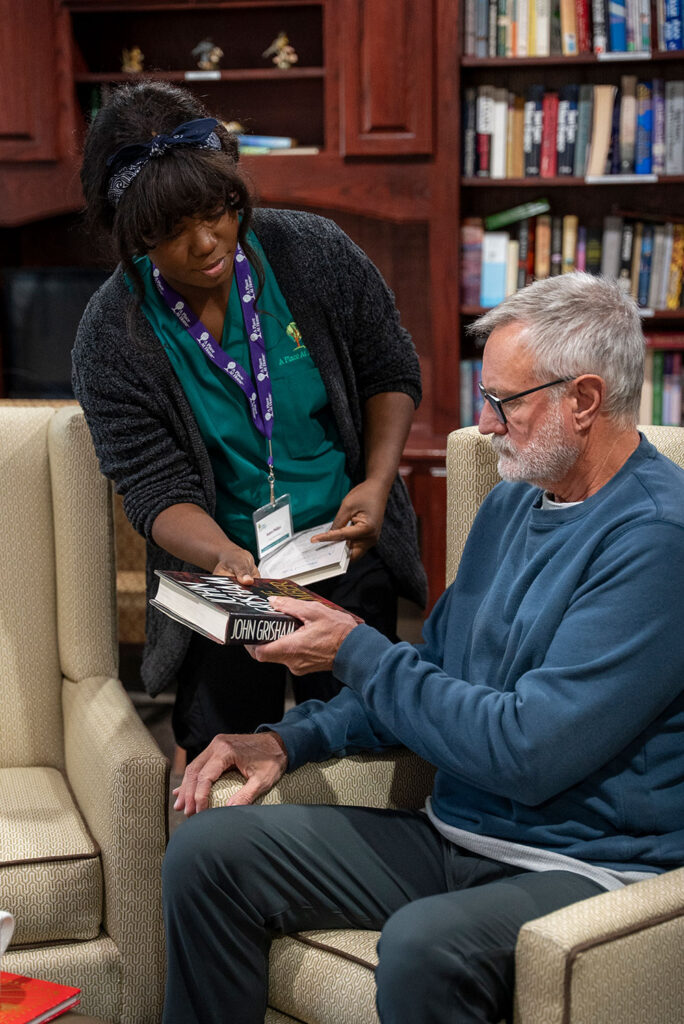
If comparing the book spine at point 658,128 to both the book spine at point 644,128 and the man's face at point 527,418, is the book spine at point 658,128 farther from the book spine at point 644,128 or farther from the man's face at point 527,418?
the man's face at point 527,418

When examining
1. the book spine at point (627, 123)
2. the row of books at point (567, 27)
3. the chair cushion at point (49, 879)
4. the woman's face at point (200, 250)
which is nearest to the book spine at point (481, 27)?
the row of books at point (567, 27)

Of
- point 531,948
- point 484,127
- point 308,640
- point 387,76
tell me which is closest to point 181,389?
point 308,640

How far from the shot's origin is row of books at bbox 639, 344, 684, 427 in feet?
13.2

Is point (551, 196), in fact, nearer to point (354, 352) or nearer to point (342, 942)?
point (354, 352)

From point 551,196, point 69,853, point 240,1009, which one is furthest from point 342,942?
point 551,196

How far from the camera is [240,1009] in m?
1.51

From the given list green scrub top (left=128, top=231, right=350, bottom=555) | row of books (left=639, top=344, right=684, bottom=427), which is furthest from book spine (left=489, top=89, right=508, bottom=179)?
green scrub top (left=128, top=231, right=350, bottom=555)

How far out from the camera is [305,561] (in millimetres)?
1835

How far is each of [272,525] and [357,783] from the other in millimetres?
421

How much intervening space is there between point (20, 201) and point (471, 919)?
335 centimetres

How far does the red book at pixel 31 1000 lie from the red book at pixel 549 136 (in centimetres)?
318

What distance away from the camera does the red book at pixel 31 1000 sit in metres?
1.41

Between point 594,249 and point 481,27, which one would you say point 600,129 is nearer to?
point 594,249

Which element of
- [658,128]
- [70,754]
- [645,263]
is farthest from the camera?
[645,263]
